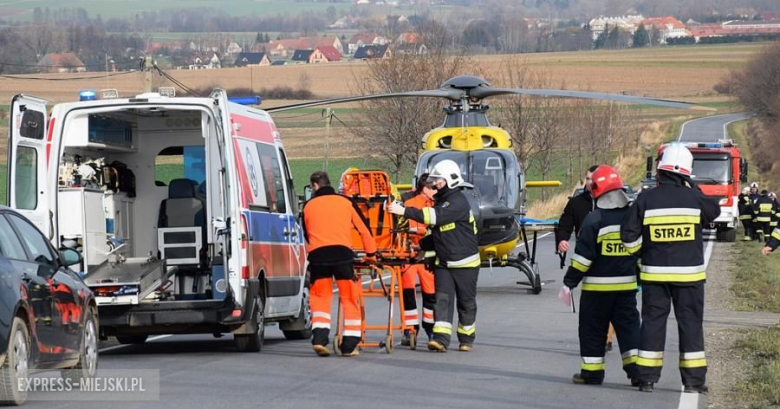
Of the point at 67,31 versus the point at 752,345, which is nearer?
the point at 752,345

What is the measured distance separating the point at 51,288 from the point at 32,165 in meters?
3.24

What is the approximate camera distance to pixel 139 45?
334 feet

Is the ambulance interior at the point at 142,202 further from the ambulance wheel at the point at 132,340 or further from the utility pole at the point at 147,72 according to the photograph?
the utility pole at the point at 147,72

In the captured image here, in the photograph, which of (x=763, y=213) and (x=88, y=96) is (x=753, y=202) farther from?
(x=88, y=96)

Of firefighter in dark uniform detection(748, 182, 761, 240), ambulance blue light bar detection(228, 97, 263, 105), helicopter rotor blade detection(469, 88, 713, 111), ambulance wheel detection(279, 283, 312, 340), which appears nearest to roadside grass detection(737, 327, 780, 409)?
helicopter rotor blade detection(469, 88, 713, 111)

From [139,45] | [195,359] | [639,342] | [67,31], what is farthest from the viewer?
[139,45]

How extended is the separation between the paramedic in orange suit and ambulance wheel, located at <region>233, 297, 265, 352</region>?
55 centimetres

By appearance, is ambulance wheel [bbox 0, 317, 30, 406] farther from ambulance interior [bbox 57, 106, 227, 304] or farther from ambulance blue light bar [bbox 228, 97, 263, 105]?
ambulance blue light bar [bbox 228, 97, 263, 105]

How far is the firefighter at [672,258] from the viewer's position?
10.4 meters

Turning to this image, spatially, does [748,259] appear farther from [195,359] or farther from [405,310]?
[195,359]

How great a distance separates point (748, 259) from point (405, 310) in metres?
18.2

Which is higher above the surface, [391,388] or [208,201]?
[208,201]

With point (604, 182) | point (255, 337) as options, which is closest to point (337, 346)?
point (255, 337)

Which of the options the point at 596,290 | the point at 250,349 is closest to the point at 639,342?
the point at 596,290
